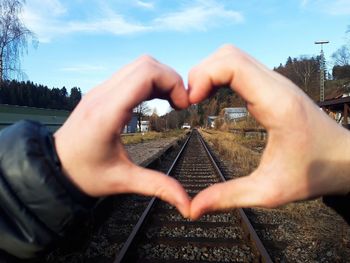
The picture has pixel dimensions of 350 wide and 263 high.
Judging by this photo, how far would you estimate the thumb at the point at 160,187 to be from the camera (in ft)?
3.05

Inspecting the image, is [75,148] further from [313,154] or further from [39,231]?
[313,154]

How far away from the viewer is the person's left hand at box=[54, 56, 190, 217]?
90 centimetres

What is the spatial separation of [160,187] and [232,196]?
0.18 m

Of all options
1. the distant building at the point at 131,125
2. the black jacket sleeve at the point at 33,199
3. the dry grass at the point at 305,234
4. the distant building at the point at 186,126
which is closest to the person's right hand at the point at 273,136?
the distant building at the point at 131,125

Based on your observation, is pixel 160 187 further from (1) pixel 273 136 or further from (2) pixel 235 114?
(2) pixel 235 114

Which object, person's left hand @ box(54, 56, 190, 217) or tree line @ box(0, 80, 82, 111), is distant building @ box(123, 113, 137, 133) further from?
tree line @ box(0, 80, 82, 111)

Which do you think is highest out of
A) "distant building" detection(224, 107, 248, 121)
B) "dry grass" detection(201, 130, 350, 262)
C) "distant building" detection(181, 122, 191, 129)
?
"distant building" detection(224, 107, 248, 121)

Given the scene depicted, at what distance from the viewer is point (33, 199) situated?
919mm

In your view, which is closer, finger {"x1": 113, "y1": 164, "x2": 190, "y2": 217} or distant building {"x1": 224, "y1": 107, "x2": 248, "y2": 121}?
finger {"x1": 113, "y1": 164, "x2": 190, "y2": 217}

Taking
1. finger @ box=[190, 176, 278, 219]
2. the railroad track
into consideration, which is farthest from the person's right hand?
the railroad track

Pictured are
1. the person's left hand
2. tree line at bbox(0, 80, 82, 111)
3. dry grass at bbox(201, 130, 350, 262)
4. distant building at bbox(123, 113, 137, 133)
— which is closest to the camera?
the person's left hand

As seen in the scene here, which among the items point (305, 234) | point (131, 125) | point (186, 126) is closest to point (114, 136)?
point (305, 234)

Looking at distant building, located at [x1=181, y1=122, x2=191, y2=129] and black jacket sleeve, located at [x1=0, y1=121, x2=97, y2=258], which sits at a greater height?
black jacket sleeve, located at [x1=0, y1=121, x2=97, y2=258]

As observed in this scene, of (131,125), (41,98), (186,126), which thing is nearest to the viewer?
(131,125)
